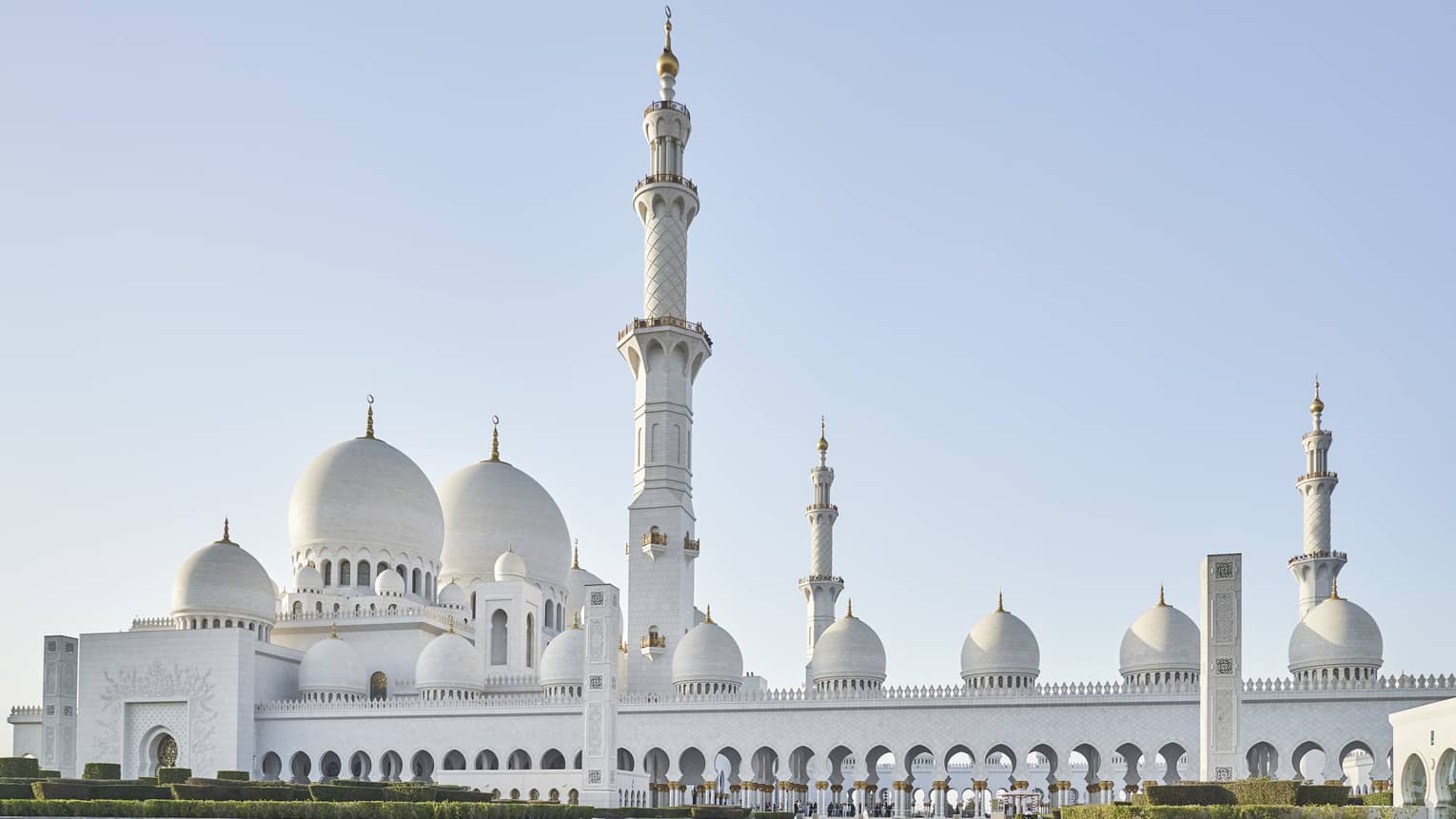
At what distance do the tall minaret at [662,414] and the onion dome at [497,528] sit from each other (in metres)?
9.73

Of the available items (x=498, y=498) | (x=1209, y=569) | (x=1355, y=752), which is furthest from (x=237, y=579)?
(x=1355, y=752)

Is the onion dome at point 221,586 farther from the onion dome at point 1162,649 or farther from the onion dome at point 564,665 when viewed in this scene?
the onion dome at point 1162,649

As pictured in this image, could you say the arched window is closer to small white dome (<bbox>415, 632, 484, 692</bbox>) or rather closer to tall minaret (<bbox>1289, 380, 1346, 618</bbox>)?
small white dome (<bbox>415, 632, 484, 692</bbox>)

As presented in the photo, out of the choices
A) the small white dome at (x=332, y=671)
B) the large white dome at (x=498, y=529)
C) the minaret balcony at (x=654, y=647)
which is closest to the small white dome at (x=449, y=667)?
the small white dome at (x=332, y=671)

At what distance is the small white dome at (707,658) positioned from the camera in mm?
40594

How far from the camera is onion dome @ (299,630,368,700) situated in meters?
45.0

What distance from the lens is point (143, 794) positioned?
2742 cm

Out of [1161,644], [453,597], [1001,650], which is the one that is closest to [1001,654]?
[1001,650]

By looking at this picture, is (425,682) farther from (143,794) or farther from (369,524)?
(143,794)

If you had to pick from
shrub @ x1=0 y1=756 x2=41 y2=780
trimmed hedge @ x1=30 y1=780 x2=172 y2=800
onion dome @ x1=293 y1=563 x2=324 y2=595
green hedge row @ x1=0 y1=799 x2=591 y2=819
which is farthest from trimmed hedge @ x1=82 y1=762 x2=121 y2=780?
onion dome @ x1=293 y1=563 x2=324 y2=595

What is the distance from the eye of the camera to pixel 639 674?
1656 inches

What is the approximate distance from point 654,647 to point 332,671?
1039 cm

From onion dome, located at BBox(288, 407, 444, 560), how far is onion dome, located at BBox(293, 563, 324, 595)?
83 cm

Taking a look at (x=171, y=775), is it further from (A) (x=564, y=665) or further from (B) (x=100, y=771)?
(A) (x=564, y=665)
